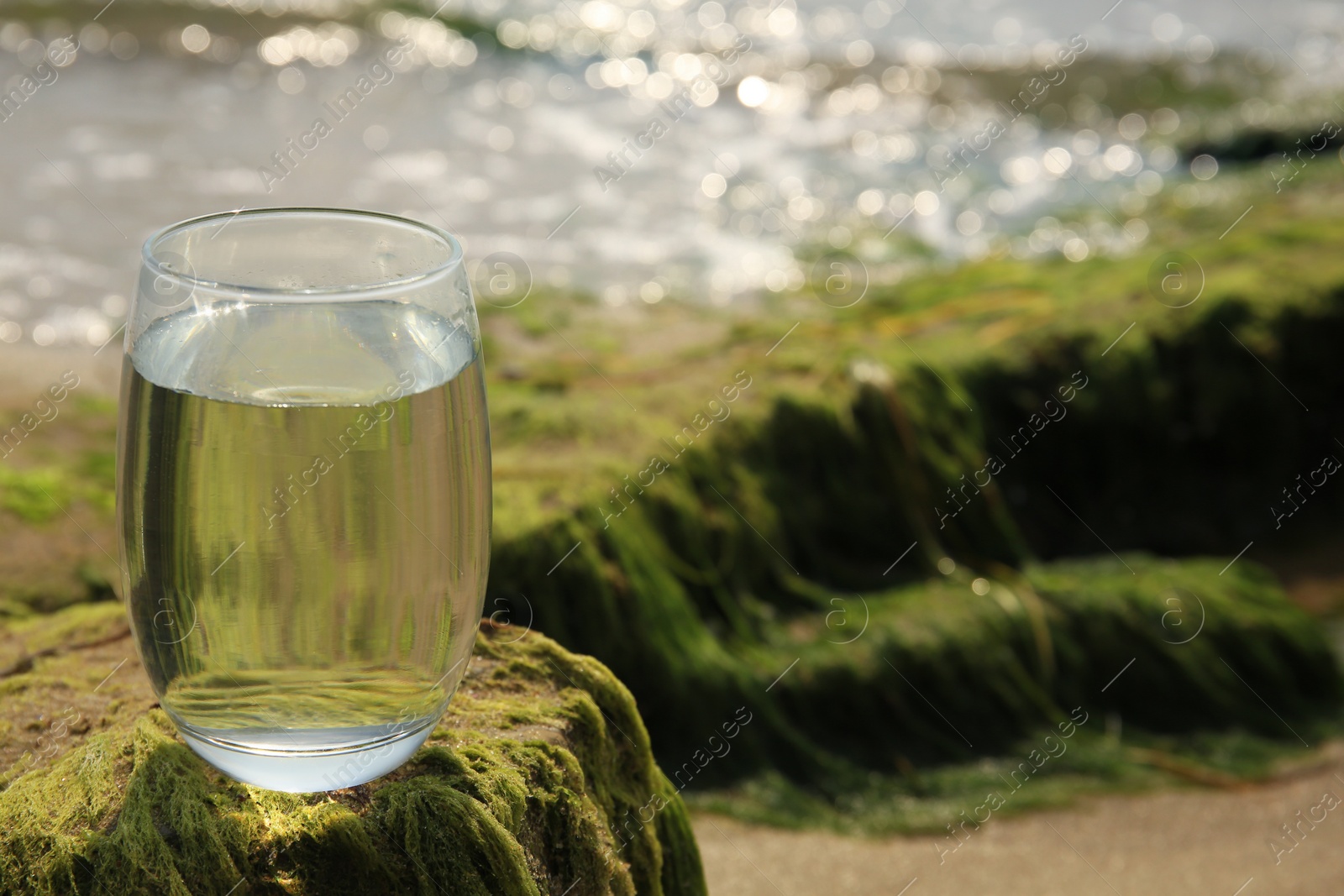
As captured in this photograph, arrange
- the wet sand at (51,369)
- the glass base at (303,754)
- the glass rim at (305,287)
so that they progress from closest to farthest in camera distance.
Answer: the glass rim at (305,287) < the glass base at (303,754) < the wet sand at (51,369)

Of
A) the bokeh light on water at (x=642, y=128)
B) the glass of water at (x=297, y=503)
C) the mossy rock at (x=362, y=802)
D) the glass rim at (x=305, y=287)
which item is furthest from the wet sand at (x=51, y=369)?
the glass of water at (x=297, y=503)

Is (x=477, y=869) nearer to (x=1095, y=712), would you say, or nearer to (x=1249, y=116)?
(x=1095, y=712)

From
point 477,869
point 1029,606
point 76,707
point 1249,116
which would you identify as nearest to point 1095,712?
point 1029,606

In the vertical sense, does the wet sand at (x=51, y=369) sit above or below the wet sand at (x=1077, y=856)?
below

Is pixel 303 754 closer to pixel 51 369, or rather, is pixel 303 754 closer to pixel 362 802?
pixel 362 802

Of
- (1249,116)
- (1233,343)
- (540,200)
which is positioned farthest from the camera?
(1249,116)

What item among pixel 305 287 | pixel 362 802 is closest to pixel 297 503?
pixel 305 287

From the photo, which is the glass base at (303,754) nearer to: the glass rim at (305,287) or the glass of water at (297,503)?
the glass of water at (297,503)

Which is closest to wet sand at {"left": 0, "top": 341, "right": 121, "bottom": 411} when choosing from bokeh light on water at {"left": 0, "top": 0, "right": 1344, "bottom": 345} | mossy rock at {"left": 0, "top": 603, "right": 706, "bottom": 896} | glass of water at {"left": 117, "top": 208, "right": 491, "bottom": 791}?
bokeh light on water at {"left": 0, "top": 0, "right": 1344, "bottom": 345}
